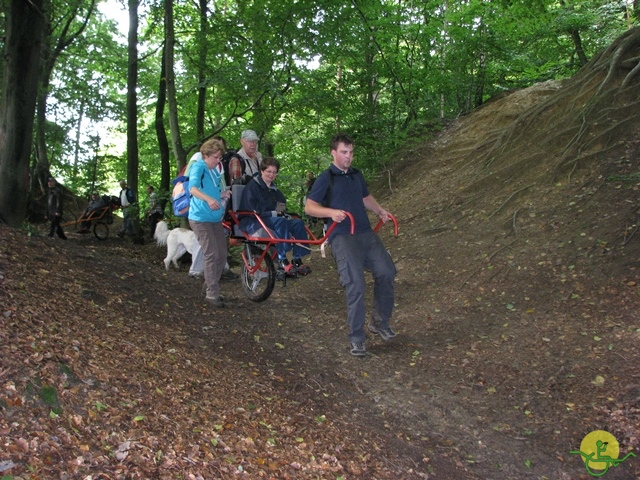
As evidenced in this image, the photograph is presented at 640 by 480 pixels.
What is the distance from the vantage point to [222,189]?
7.07 meters

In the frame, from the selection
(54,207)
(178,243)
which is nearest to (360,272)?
(178,243)

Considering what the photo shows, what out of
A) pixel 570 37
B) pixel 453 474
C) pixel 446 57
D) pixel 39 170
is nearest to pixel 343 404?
pixel 453 474

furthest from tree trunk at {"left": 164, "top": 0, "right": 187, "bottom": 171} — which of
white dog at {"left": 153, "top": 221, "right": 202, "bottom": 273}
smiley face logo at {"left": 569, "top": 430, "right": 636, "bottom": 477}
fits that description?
smiley face logo at {"left": 569, "top": 430, "right": 636, "bottom": 477}

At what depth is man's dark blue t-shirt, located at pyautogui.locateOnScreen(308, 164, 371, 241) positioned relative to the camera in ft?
16.8

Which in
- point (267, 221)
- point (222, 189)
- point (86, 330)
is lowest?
point (86, 330)

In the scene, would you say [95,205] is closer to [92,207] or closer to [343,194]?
[92,207]

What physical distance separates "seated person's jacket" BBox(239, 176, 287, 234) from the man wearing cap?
46 centimetres

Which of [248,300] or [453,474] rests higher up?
[248,300]

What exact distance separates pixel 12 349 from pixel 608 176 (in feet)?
25.0

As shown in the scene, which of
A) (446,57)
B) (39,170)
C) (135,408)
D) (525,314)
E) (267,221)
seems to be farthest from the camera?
(39,170)

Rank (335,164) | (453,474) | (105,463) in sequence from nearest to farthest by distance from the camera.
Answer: (105,463), (453,474), (335,164)

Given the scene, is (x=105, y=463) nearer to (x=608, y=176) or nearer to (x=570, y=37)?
(x=608, y=176)

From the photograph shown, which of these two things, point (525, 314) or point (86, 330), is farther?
point (525, 314)

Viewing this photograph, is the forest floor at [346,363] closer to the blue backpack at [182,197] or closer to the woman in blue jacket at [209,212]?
the woman in blue jacket at [209,212]
